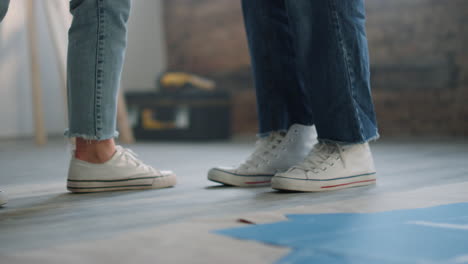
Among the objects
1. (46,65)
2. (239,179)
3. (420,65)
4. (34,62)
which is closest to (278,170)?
(239,179)

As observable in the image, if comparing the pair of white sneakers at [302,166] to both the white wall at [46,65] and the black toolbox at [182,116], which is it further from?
the white wall at [46,65]

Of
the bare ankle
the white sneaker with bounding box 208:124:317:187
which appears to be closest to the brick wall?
the white sneaker with bounding box 208:124:317:187

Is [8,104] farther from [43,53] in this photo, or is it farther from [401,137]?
[401,137]

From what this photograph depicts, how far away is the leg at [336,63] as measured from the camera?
1061 millimetres

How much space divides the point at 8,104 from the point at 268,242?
2962 millimetres

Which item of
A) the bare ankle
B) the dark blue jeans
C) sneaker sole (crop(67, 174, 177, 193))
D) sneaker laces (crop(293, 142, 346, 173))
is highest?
the dark blue jeans

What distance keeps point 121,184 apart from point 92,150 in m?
0.10

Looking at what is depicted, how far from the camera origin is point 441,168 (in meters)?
1.48

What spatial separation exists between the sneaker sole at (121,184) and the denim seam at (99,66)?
12cm

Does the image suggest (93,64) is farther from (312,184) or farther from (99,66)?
(312,184)

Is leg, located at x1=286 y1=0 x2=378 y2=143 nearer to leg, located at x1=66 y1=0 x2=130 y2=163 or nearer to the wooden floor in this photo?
the wooden floor

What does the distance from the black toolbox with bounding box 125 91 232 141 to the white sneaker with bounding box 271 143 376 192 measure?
2084mm

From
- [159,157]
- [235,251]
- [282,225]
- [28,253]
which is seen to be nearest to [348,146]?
[282,225]

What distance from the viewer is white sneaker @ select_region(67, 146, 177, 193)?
1127 mm
